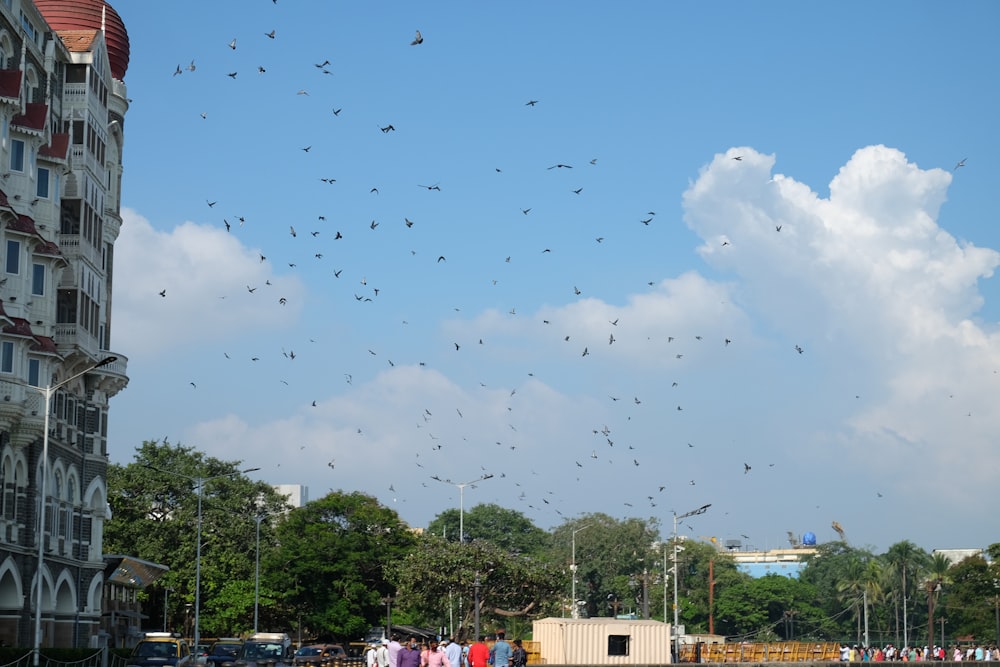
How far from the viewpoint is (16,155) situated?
190 ft

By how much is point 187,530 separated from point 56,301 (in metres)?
49.5

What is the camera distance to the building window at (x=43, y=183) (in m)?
61.0

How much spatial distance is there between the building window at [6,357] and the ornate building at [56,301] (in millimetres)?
65

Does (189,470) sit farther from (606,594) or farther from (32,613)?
(32,613)

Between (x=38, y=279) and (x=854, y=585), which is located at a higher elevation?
(x=38, y=279)

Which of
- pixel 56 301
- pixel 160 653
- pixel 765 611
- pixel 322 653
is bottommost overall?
pixel 765 611

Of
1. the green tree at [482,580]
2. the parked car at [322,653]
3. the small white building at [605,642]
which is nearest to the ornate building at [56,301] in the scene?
the parked car at [322,653]

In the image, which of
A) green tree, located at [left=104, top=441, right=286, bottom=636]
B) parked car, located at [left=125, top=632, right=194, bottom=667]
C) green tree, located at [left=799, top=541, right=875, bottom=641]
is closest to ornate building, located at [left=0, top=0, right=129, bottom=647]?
parked car, located at [left=125, top=632, right=194, bottom=667]

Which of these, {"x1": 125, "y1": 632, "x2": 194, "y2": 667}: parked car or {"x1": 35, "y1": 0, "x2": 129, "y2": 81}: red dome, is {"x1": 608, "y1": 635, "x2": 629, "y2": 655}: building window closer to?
{"x1": 125, "y1": 632, "x2": 194, "y2": 667}: parked car

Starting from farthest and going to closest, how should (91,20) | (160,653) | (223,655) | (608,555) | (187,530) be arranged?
1. (608,555)
2. (187,530)
3. (91,20)
4. (223,655)
5. (160,653)

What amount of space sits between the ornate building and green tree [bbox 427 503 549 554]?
106 meters

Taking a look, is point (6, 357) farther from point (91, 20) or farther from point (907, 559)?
point (907, 559)

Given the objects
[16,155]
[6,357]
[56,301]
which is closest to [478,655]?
[6,357]

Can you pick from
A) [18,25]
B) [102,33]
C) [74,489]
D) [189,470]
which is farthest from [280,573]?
[18,25]
